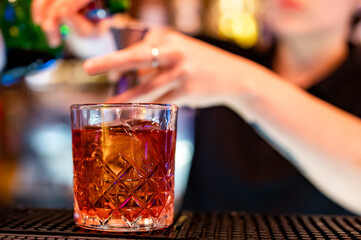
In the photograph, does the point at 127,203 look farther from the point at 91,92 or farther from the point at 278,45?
the point at 91,92

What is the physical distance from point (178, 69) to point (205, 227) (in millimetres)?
375

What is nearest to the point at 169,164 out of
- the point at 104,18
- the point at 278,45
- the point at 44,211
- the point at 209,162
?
the point at 44,211

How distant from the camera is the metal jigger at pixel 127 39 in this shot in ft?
2.34

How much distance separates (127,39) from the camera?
2.44 feet

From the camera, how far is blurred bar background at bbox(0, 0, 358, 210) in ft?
8.48

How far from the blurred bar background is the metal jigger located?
1483 millimetres

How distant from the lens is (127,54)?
0.76m

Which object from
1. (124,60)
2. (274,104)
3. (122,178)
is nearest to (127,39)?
(124,60)

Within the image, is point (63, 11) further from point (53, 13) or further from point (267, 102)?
point (267, 102)

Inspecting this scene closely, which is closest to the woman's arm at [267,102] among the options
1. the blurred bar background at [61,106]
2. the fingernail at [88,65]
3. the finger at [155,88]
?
the finger at [155,88]

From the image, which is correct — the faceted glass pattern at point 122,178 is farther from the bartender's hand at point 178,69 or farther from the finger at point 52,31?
the finger at point 52,31

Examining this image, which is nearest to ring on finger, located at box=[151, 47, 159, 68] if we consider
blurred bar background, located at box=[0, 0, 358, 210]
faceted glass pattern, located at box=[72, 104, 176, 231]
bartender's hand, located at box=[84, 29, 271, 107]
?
bartender's hand, located at box=[84, 29, 271, 107]

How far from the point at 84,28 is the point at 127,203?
0.59 m

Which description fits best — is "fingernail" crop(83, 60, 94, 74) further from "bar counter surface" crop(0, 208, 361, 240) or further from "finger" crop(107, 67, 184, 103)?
"bar counter surface" crop(0, 208, 361, 240)
